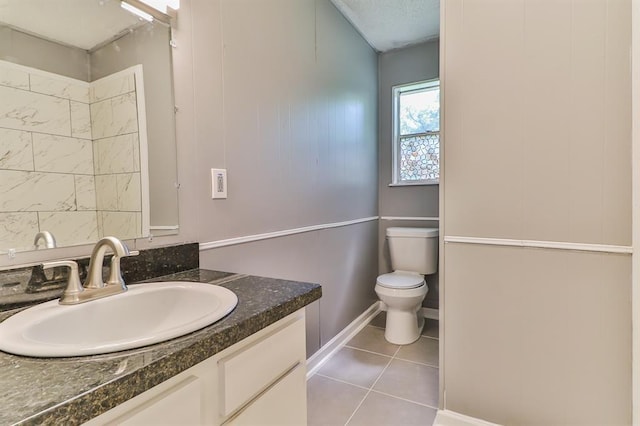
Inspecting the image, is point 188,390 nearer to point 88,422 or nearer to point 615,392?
point 88,422

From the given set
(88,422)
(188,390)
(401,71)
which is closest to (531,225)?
(188,390)

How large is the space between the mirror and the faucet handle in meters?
0.12

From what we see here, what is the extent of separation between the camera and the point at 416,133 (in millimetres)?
3010

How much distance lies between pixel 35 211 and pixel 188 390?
0.69m

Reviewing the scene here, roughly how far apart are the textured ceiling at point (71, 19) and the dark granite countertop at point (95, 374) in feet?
2.84

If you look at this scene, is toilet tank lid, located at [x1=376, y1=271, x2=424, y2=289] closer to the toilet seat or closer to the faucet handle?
the toilet seat

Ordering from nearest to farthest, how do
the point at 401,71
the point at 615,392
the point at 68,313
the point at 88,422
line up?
the point at 88,422 → the point at 68,313 → the point at 615,392 → the point at 401,71

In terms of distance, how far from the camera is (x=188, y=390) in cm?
62

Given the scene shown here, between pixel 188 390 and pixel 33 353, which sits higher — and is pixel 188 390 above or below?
below

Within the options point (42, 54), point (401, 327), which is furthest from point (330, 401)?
point (42, 54)

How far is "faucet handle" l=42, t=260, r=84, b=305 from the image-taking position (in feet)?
2.65

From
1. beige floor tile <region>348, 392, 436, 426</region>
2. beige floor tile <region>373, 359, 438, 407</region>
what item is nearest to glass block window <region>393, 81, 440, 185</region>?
beige floor tile <region>373, 359, 438, 407</region>

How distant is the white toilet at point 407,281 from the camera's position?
2.34 meters

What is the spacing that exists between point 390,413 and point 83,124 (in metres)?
1.85
